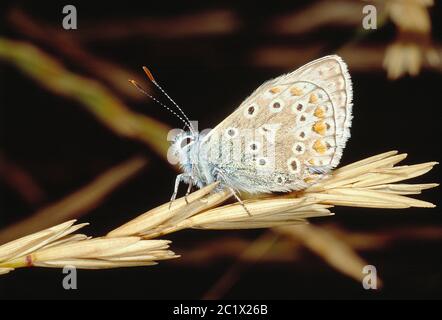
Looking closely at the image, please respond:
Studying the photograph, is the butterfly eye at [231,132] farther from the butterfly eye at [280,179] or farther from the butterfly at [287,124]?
the butterfly eye at [280,179]

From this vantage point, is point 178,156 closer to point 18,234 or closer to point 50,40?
point 18,234

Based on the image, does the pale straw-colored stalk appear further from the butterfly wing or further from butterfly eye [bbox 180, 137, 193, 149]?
butterfly eye [bbox 180, 137, 193, 149]

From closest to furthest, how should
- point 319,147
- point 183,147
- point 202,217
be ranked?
point 202,217 < point 319,147 < point 183,147

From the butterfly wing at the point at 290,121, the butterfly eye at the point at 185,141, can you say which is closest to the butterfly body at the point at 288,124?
the butterfly wing at the point at 290,121

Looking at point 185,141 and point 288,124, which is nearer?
point 288,124

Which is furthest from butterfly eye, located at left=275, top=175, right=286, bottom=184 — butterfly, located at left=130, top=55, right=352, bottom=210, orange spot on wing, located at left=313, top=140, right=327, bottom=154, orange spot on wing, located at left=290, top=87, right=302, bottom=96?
orange spot on wing, located at left=290, top=87, right=302, bottom=96

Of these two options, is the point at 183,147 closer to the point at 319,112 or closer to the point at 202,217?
the point at 319,112

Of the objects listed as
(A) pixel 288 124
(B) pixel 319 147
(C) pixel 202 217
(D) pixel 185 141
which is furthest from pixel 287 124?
(C) pixel 202 217
